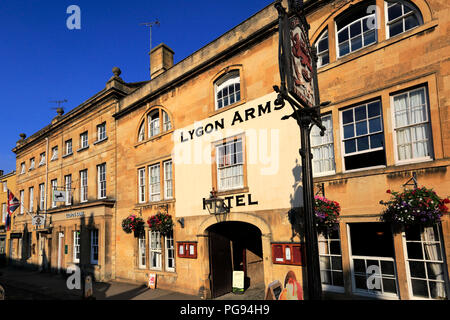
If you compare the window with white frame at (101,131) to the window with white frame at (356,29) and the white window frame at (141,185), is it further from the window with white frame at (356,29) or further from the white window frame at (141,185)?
the window with white frame at (356,29)

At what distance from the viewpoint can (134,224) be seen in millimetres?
14656

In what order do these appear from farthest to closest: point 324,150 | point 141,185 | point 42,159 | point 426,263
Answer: point 42,159 < point 141,185 < point 324,150 < point 426,263

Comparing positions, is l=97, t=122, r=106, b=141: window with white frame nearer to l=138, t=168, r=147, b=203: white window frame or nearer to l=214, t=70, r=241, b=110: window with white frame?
l=138, t=168, r=147, b=203: white window frame

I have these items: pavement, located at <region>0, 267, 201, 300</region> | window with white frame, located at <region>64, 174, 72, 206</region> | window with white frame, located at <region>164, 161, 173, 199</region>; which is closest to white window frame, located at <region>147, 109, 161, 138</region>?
window with white frame, located at <region>164, 161, 173, 199</region>

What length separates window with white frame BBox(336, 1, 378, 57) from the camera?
28.0ft

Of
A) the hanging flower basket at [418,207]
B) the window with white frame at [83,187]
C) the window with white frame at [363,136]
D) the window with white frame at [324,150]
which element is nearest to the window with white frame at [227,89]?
the window with white frame at [324,150]

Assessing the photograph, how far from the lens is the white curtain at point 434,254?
265 inches

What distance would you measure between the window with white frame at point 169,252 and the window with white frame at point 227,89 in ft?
19.8

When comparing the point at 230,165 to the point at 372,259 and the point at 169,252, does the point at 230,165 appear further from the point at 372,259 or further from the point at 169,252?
the point at 372,259

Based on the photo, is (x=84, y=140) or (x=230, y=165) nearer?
(x=230, y=165)

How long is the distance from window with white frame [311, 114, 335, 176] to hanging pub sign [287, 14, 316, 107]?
3592 mm

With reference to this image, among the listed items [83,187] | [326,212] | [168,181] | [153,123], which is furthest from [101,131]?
[326,212]

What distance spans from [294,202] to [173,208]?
19.4 feet

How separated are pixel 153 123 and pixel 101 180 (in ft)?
17.7
